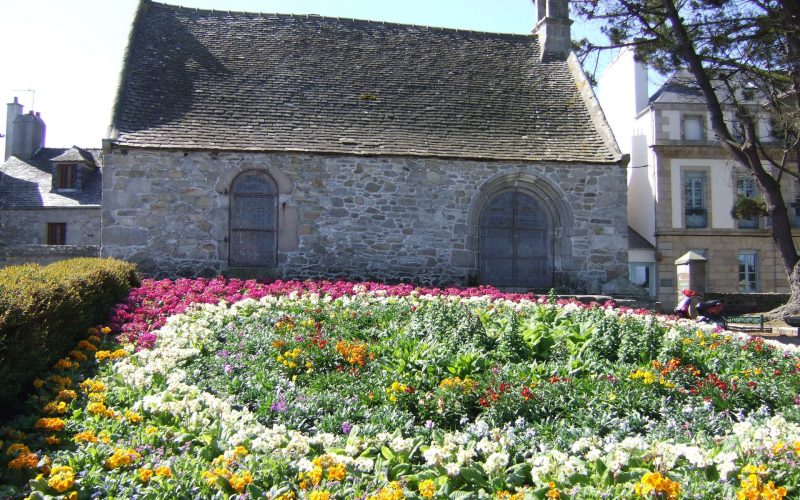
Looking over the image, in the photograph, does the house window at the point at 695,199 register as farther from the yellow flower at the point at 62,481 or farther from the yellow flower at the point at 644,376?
the yellow flower at the point at 62,481

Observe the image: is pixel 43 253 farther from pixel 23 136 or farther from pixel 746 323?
pixel 23 136

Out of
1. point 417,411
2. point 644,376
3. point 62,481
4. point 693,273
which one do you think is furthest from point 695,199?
point 62,481

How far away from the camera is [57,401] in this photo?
5.32 metres

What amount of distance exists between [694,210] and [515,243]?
13551 millimetres

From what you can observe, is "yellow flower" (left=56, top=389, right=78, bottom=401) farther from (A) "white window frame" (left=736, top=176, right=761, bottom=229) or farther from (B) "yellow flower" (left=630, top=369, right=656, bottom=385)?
(A) "white window frame" (left=736, top=176, right=761, bottom=229)

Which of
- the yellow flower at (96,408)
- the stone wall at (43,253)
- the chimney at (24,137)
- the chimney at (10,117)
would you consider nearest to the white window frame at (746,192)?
the stone wall at (43,253)

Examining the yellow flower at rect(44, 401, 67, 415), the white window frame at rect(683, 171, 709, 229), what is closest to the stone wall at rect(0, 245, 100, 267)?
the yellow flower at rect(44, 401, 67, 415)

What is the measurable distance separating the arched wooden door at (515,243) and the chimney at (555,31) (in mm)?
5172

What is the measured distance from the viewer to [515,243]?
573 inches

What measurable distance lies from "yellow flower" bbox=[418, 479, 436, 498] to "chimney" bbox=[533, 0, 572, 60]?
51.0 ft

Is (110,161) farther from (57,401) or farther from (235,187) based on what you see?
(57,401)

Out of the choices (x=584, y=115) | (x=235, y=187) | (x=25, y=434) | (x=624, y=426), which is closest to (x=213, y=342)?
(x=25, y=434)

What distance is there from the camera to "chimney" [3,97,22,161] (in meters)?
29.1

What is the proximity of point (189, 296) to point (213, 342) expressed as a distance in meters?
2.94
